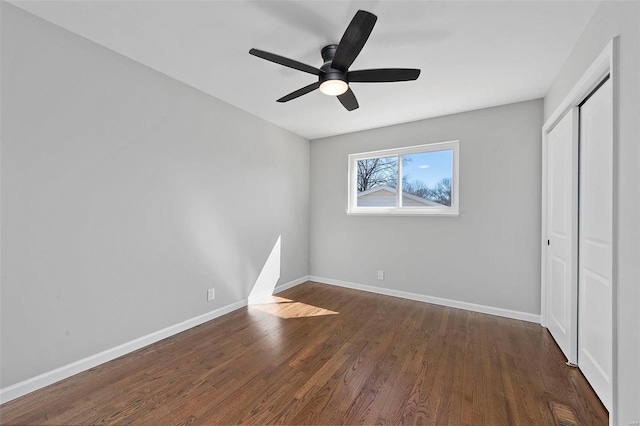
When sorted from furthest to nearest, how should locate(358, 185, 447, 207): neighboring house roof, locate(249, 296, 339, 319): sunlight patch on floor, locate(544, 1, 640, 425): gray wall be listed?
locate(358, 185, 447, 207): neighboring house roof < locate(249, 296, 339, 319): sunlight patch on floor < locate(544, 1, 640, 425): gray wall

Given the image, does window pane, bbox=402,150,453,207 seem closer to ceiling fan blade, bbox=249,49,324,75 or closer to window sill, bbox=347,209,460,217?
window sill, bbox=347,209,460,217

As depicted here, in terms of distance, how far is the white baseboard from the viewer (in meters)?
3.00

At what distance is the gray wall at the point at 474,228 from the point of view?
3006 millimetres

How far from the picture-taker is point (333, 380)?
1907 millimetres

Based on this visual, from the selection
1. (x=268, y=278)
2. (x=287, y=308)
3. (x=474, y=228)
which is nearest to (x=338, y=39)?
(x=474, y=228)

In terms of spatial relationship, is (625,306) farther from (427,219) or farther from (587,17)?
(427,219)

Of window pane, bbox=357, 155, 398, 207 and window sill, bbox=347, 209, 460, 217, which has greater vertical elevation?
window pane, bbox=357, 155, 398, 207

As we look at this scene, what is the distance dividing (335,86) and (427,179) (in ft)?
7.39

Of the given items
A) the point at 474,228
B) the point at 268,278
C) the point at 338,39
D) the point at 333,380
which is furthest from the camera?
the point at 268,278

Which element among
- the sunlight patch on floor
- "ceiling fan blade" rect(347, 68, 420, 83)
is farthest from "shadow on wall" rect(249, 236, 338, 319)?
"ceiling fan blade" rect(347, 68, 420, 83)

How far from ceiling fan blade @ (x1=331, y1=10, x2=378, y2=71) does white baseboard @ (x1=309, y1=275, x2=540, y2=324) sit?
3050 mm

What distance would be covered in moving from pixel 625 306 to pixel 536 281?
6.22 ft

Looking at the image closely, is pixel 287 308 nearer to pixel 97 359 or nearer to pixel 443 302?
pixel 97 359

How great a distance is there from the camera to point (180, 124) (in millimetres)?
2668
